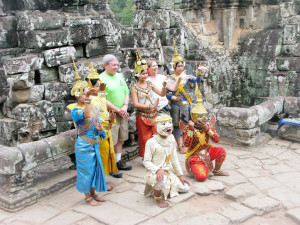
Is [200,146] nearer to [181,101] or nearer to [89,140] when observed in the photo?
[181,101]

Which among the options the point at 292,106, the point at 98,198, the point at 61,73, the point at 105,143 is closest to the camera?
the point at 98,198

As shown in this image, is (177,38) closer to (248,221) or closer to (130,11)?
(248,221)

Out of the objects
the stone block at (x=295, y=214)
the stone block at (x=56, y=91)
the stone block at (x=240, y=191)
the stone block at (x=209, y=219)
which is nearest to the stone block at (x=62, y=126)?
the stone block at (x=56, y=91)

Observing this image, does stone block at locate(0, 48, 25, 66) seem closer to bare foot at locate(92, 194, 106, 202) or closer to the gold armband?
bare foot at locate(92, 194, 106, 202)

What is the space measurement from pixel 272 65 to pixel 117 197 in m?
6.96

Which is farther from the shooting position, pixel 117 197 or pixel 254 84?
pixel 254 84

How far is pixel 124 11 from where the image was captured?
2283cm

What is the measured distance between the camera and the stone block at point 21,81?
16.0 ft

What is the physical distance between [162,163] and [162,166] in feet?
0.13

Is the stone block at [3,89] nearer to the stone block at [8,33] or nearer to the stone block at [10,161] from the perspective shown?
the stone block at [8,33]

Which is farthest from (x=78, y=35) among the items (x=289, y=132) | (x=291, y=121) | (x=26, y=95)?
(x=289, y=132)

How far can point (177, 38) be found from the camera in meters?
9.23

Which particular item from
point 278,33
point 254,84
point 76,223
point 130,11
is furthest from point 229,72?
point 130,11

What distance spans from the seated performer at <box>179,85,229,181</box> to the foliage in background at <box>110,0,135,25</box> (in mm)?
19036
